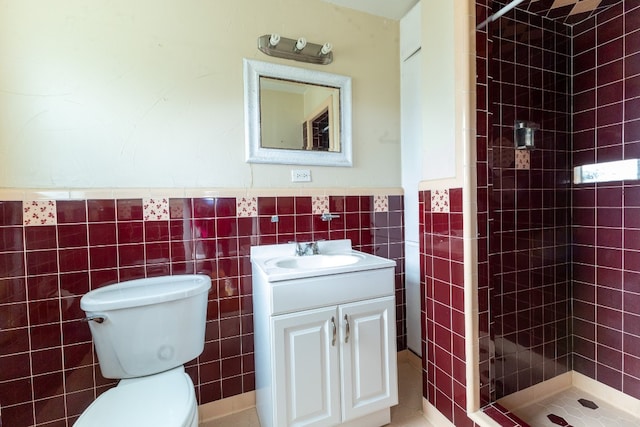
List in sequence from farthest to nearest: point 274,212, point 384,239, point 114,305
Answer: point 384,239 → point 274,212 → point 114,305

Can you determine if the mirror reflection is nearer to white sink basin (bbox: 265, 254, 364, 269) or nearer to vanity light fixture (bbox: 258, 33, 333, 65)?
vanity light fixture (bbox: 258, 33, 333, 65)

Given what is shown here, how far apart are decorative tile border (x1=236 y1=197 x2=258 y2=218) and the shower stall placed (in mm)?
1150

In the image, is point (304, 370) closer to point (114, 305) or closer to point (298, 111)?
point (114, 305)

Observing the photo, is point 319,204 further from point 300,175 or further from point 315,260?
point 315,260

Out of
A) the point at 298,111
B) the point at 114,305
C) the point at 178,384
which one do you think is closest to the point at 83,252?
the point at 114,305

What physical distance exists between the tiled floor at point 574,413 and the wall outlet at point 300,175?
5.32ft

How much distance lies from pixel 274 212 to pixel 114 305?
814mm

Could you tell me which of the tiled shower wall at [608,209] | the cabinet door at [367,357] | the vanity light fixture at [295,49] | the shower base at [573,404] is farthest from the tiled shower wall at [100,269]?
the tiled shower wall at [608,209]

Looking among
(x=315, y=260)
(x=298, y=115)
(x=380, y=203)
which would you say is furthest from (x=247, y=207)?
(x=380, y=203)

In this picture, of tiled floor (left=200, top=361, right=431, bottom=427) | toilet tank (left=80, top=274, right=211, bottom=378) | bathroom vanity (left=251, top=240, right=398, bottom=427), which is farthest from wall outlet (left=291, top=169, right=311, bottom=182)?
tiled floor (left=200, top=361, right=431, bottom=427)

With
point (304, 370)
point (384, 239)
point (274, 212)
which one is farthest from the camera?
point (384, 239)

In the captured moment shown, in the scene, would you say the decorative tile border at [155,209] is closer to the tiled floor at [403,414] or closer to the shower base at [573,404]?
the tiled floor at [403,414]

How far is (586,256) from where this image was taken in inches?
66.7

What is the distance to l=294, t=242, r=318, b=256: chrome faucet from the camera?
5.31 ft
